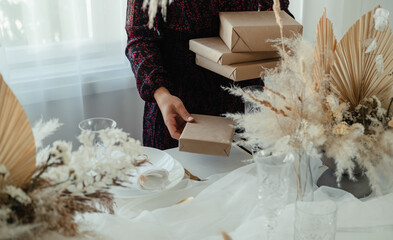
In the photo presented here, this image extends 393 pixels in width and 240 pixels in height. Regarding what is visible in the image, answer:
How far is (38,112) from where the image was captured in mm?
2307

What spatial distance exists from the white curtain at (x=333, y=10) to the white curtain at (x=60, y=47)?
120 centimetres

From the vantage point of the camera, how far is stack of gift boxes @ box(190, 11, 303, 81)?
144 centimetres

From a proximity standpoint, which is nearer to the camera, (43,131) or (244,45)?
(43,131)

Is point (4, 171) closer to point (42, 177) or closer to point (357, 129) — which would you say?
point (42, 177)

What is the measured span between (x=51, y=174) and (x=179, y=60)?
1064 millimetres

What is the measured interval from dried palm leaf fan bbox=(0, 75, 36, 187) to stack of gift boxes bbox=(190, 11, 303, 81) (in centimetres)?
85

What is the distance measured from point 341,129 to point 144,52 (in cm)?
82

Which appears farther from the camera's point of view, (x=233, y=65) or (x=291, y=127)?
(x=233, y=65)

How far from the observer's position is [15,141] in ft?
2.23

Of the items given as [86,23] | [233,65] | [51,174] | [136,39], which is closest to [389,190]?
[233,65]

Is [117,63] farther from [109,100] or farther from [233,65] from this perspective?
[233,65]

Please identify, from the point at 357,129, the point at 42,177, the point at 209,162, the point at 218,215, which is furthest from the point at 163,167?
the point at 42,177

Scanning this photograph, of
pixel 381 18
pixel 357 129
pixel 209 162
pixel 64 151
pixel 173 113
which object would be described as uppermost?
pixel 381 18

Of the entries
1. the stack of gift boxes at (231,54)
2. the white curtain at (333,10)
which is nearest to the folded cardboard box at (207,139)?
the stack of gift boxes at (231,54)
